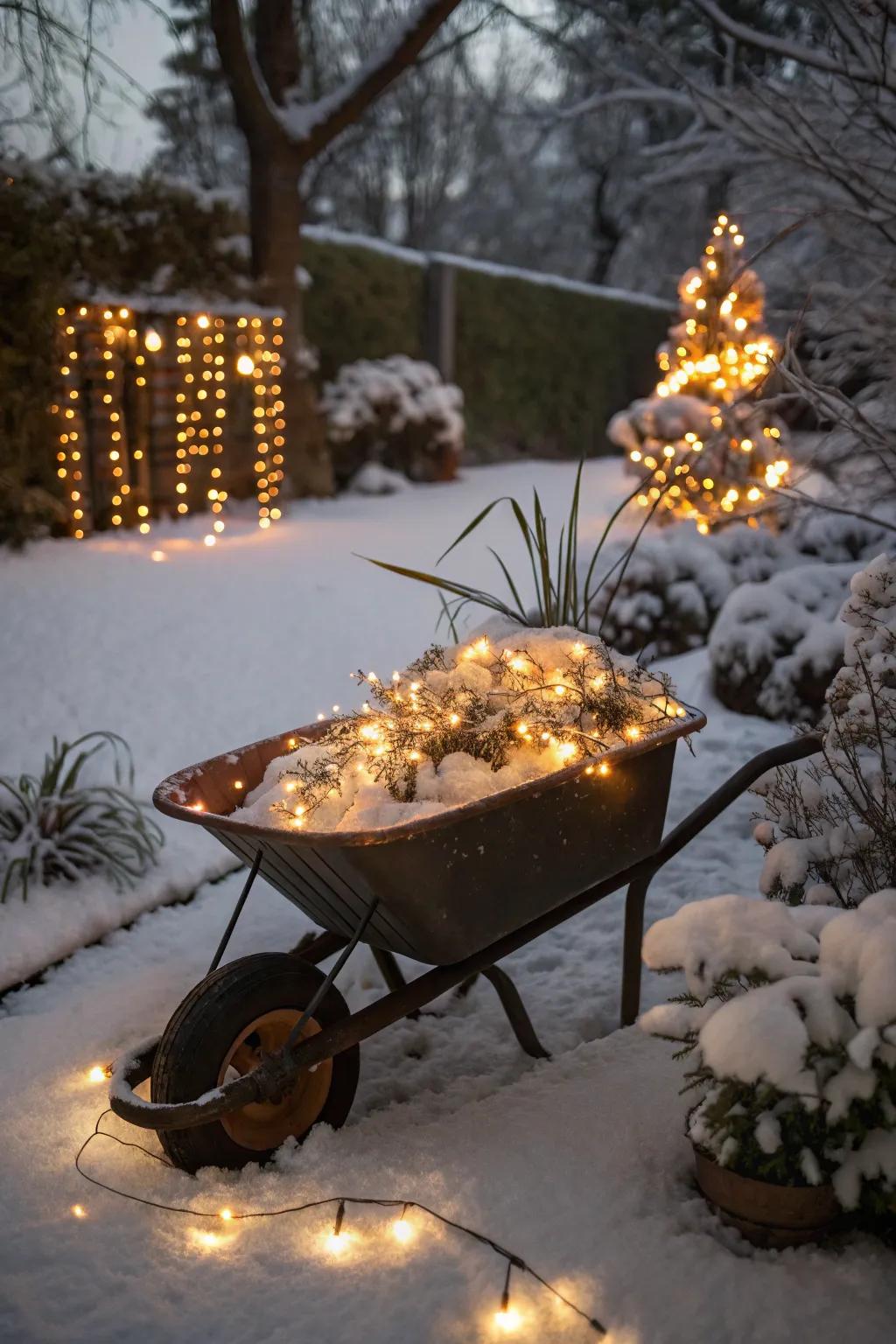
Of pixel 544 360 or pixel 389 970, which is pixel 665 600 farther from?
pixel 544 360

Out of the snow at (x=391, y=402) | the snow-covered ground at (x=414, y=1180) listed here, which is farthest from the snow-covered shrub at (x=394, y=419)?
the snow-covered ground at (x=414, y=1180)

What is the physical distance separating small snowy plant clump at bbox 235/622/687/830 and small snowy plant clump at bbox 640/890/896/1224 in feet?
1.46

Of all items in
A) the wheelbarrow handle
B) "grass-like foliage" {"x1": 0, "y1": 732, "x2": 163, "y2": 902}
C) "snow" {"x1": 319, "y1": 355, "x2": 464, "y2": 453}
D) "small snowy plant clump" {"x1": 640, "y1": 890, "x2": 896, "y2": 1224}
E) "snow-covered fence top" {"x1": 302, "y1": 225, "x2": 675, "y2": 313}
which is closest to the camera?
"small snowy plant clump" {"x1": 640, "y1": 890, "x2": 896, "y2": 1224}

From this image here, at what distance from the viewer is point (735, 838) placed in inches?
152

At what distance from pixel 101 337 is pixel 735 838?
4.32 meters

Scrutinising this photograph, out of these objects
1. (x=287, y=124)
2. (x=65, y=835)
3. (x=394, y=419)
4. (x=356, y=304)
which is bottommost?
A: (x=65, y=835)

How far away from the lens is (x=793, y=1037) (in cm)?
176

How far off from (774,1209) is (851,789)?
979mm

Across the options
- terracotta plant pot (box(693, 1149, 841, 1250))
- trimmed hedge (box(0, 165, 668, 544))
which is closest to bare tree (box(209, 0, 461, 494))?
trimmed hedge (box(0, 165, 668, 544))

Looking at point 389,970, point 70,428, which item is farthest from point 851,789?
point 70,428

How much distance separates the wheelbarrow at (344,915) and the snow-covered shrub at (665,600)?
3399 millimetres

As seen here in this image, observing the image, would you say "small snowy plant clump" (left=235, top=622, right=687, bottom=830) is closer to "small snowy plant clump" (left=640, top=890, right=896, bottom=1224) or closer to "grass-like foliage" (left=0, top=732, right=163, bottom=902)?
"small snowy plant clump" (left=640, top=890, right=896, bottom=1224)

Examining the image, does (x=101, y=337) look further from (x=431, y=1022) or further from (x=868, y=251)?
(x=431, y=1022)

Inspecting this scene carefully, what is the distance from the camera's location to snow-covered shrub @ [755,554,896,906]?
2.38 m
